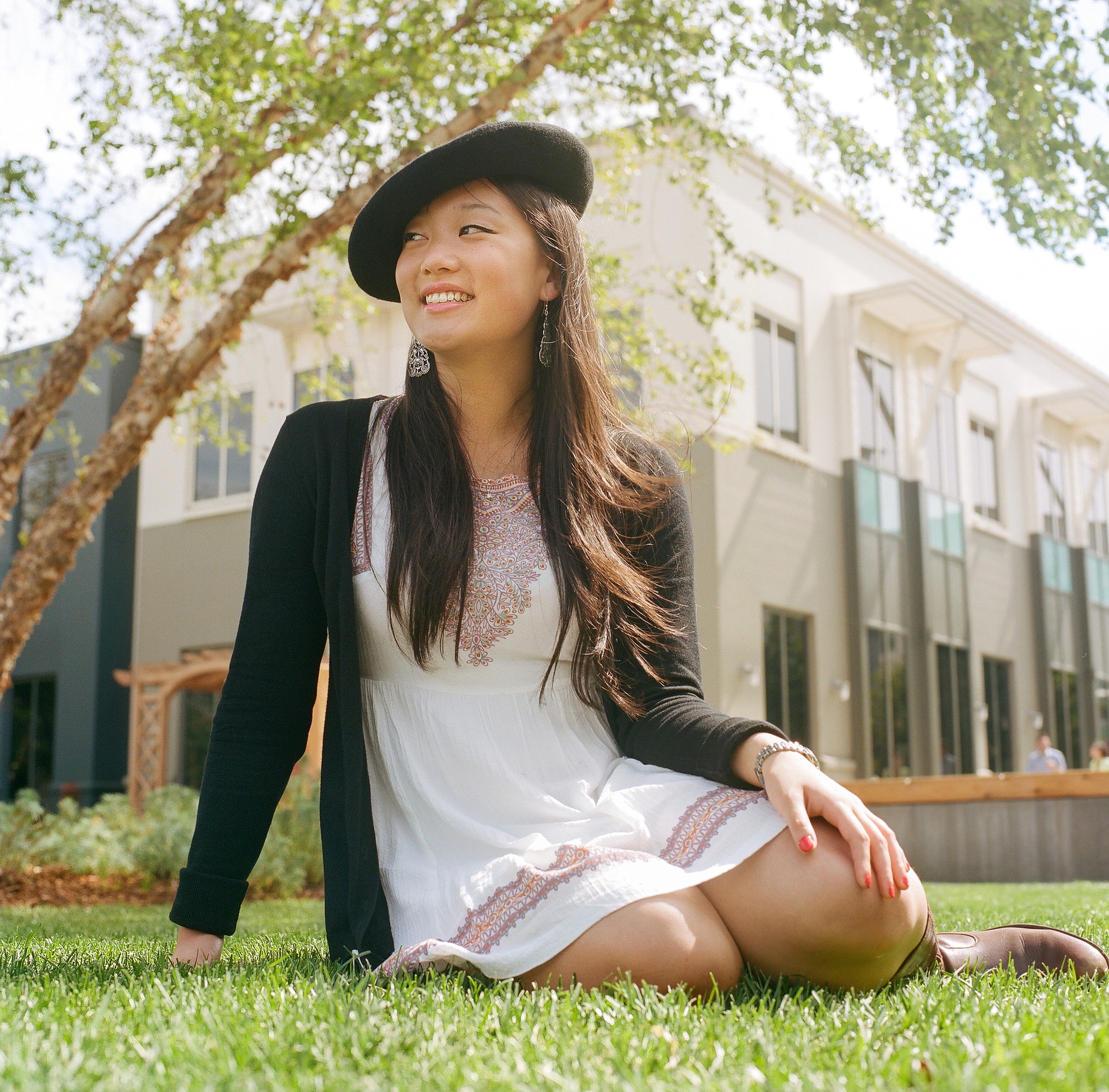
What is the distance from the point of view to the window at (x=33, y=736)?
63.1ft

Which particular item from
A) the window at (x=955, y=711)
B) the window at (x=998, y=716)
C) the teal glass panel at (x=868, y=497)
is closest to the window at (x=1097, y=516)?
the window at (x=998, y=716)

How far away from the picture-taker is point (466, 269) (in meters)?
2.62

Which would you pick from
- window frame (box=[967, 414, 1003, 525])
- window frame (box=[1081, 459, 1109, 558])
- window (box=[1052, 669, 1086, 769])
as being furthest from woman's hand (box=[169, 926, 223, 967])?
window frame (box=[1081, 459, 1109, 558])

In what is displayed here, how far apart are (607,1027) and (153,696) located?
16.0 meters

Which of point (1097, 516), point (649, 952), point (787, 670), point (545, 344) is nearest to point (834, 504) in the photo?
point (787, 670)

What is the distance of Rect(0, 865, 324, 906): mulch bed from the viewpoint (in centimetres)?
777

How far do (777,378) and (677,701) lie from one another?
577 inches

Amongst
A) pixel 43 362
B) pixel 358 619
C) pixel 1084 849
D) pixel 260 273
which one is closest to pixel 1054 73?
pixel 260 273

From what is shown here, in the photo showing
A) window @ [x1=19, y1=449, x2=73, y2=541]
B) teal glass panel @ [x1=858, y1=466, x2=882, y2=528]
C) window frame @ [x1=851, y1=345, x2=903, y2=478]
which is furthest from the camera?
window @ [x1=19, y1=449, x2=73, y2=541]

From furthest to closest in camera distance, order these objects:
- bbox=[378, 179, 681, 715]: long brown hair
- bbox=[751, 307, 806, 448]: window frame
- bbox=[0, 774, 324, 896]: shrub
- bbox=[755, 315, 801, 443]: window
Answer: bbox=[755, 315, 801, 443]: window, bbox=[751, 307, 806, 448]: window frame, bbox=[0, 774, 324, 896]: shrub, bbox=[378, 179, 681, 715]: long brown hair

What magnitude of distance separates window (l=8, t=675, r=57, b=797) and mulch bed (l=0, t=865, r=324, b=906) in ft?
36.0

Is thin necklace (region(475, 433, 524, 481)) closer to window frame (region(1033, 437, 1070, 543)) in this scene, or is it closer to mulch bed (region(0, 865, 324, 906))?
mulch bed (region(0, 865, 324, 906))

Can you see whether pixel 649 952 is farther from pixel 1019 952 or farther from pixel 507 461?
pixel 507 461

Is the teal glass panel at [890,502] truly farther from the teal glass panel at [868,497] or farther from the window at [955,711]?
the window at [955,711]
